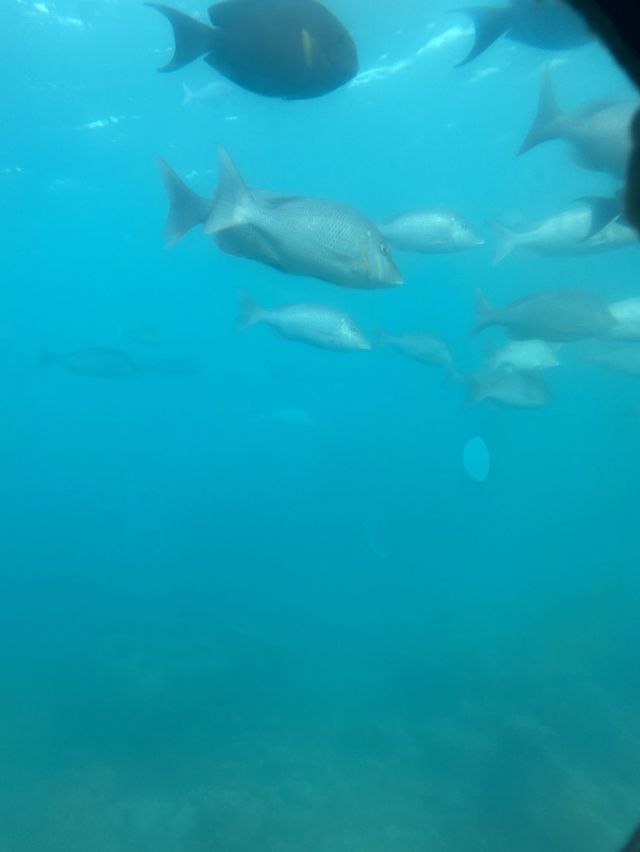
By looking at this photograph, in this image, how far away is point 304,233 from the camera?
A: 392 centimetres

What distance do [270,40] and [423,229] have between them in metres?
4.58

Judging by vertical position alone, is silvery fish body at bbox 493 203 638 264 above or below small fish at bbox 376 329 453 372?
below

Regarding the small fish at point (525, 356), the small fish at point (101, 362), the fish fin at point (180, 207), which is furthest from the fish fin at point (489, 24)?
the small fish at point (101, 362)

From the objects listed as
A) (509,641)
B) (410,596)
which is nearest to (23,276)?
(410,596)

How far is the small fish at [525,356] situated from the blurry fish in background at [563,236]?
277 centimetres

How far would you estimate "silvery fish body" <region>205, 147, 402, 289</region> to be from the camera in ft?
12.6

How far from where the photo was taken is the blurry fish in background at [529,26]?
352 cm

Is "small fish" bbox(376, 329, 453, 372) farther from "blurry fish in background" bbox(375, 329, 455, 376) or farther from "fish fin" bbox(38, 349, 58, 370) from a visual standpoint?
"fish fin" bbox(38, 349, 58, 370)

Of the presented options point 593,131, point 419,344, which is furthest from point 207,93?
point 593,131

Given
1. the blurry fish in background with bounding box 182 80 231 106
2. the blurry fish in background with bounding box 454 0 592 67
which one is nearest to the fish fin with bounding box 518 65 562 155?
the blurry fish in background with bounding box 454 0 592 67

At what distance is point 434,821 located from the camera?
7594mm

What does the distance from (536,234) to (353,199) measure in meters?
30.0

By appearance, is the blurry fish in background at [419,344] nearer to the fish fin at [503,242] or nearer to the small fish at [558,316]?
the fish fin at [503,242]

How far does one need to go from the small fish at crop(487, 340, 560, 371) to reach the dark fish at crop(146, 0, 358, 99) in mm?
8056
